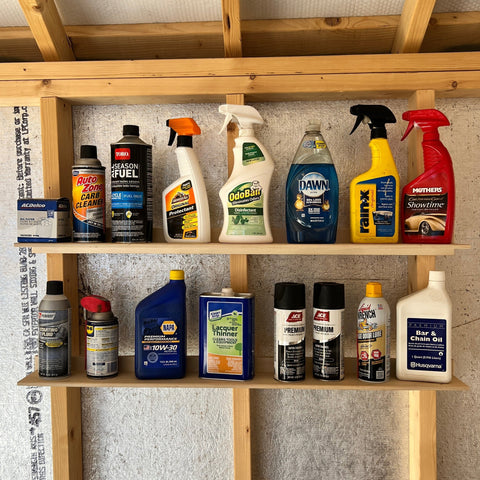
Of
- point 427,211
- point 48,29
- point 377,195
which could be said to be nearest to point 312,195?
point 377,195

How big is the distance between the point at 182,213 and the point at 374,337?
53 cm

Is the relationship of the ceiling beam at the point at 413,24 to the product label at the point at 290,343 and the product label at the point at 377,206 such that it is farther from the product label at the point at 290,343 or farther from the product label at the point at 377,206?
the product label at the point at 290,343

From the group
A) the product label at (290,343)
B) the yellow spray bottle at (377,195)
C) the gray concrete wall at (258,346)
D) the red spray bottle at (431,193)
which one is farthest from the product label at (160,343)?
the red spray bottle at (431,193)

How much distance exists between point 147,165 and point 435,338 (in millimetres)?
770

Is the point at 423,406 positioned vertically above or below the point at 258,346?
below

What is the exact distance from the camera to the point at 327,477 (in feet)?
4.05

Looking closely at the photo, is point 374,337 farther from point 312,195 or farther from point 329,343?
point 312,195

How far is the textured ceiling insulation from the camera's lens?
1.08 m

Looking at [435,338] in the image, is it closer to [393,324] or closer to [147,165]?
[393,324]

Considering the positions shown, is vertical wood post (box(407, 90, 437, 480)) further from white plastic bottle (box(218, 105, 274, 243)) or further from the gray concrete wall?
white plastic bottle (box(218, 105, 274, 243))

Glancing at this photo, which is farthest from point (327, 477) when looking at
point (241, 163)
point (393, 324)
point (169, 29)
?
point (169, 29)

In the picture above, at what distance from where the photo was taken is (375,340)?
1.06 metres

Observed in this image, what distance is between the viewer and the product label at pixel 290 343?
1.07m

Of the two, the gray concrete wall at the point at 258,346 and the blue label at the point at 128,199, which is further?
the gray concrete wall at the point at 258,346
